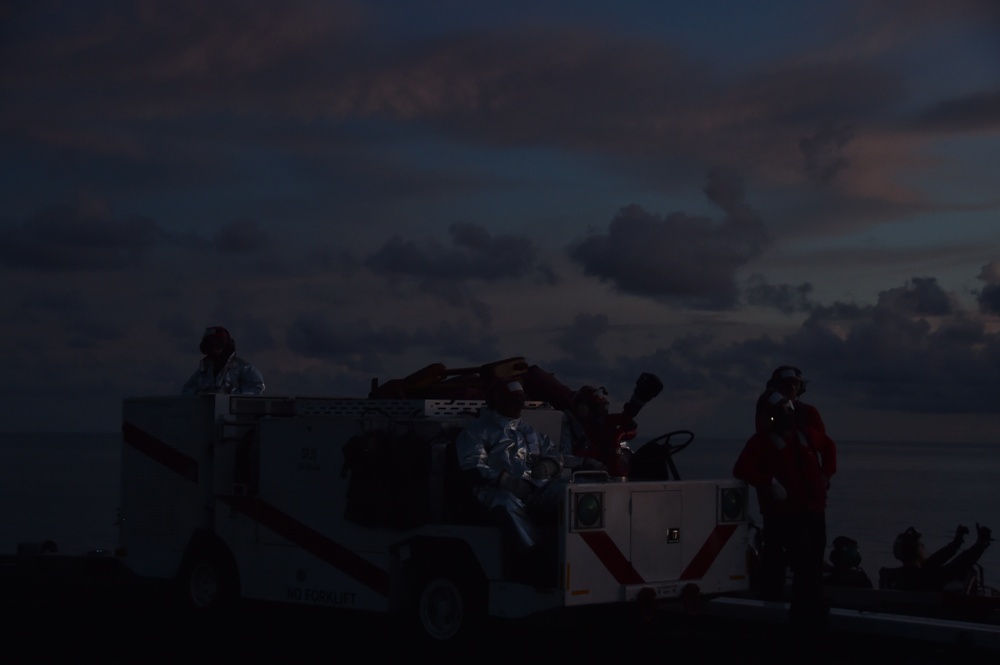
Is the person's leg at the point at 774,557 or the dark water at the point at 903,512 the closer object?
the person's leg at the point at 774,557

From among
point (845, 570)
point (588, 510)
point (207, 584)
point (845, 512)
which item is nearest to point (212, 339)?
point (207, 584)

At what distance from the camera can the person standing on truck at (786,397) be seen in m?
9.54

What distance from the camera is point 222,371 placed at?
1177 cm

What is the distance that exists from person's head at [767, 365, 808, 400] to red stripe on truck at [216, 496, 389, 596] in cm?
318

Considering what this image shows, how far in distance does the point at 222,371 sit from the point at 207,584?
1.93 metres

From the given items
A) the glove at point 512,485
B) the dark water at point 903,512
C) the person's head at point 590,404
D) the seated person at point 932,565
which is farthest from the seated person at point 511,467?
the dark water at point 903,512

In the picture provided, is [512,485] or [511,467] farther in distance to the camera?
[511,467]

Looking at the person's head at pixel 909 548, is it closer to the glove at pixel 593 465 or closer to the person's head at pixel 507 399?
the glove at pixel 593 465

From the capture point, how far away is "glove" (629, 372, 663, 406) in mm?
10180

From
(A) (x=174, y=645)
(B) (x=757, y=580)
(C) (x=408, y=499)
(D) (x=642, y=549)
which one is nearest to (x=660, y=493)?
(D) (x=642, y=549)

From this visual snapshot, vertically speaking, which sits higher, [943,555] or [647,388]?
[647,388]

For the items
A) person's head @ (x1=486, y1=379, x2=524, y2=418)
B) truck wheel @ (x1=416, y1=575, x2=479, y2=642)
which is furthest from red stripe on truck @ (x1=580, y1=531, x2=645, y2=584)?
person's head @ (x1=486, y1=379, x2=524, y2=418)

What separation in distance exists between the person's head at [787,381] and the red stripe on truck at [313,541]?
3.18m

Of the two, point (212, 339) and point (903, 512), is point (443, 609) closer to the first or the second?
point (212, 339)
